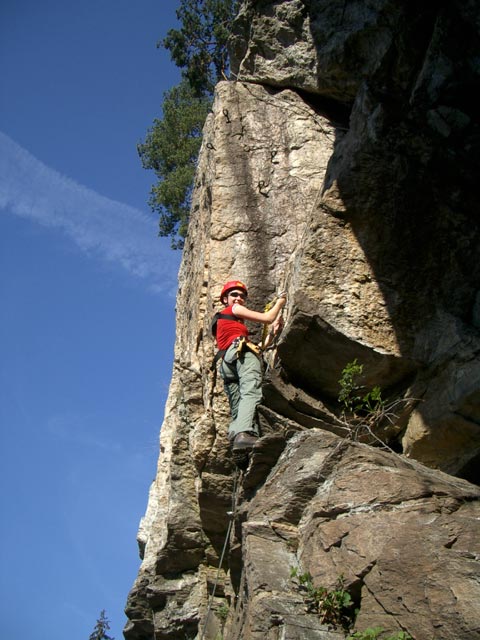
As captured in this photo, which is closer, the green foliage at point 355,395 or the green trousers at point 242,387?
the green foliage at point 355,395

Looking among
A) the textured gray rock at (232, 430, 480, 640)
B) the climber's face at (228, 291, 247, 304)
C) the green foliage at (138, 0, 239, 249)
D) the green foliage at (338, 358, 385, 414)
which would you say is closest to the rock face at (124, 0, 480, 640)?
the textured gray rock at (232, 430, 480, 640)

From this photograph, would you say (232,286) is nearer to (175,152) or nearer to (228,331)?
(228,331)

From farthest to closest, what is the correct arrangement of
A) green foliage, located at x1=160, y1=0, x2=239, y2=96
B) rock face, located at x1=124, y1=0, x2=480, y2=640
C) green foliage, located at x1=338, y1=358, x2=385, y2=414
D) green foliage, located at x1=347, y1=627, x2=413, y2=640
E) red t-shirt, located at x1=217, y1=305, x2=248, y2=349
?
green foliage, located at x1=160, y1=0, x2=239, y2=96
red t-shirt, located at x1=217, y1=305, x2=248, y2=349
green foliage, located at x1=338, y1=358, x2=385, y2=414
rock face, located at x1=124, y1=0, x2=480, y2=640
green foliage, located at x1=347, y1=627, x2=413, y2=640

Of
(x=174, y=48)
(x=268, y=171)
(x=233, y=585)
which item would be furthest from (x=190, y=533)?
(x=174, y=48)

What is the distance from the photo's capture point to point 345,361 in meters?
7.42

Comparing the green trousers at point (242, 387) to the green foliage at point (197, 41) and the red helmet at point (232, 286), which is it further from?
the green foliage at point (197, 41)

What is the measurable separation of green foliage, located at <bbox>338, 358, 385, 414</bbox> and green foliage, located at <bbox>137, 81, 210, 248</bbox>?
479 inches

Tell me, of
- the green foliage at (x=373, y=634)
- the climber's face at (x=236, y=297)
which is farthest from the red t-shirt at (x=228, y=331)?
the green foliage at (x=373, y=634)

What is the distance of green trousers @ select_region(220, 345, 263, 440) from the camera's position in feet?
23.7

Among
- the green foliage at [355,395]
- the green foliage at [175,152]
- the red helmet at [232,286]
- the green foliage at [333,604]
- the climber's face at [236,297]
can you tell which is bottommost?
the green foliage at [333,604]

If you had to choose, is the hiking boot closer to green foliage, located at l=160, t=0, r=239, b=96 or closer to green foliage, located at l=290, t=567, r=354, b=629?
green foliage, located at l=290, t=567, r=354, b=629

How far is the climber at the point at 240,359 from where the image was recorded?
7.18 m

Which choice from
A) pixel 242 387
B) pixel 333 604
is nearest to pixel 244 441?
pixel 242 387

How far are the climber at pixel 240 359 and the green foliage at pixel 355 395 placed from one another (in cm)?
86
